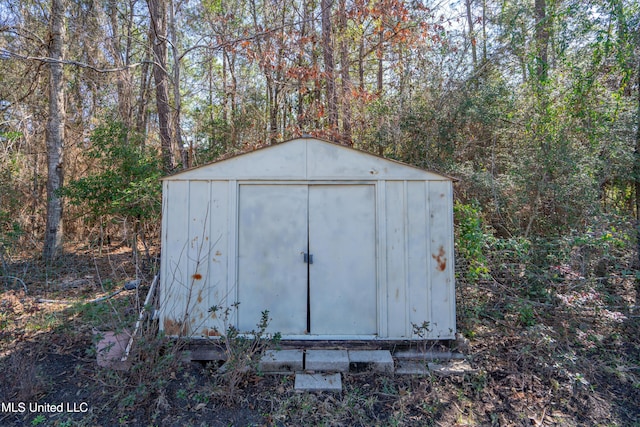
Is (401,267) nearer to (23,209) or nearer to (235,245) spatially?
(235,245)

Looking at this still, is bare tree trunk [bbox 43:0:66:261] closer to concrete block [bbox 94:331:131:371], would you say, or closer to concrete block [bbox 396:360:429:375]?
concrete block [bbox 94:331:131:371]

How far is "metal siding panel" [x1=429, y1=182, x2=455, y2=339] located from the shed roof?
22 centimetres

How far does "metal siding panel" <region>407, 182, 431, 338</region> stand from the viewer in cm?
394

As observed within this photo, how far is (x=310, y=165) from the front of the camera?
4.05 m

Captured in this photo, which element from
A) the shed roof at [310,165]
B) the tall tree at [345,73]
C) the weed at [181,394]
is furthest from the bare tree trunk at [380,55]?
the weed at [181,394]

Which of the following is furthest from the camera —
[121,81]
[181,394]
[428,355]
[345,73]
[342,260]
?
[121,81]

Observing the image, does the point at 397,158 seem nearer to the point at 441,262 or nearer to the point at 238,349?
the point at 441,262

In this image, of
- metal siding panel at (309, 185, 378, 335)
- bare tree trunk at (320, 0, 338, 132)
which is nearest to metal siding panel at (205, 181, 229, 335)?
metal siding panel at (309, 185, 378, 335)

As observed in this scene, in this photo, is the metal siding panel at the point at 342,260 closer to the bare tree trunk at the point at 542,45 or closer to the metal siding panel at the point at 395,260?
the metal siding panel at the point at 395,260

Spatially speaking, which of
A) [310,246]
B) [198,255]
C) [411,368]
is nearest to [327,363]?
[411,368]

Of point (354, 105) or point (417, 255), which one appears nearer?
point (417, 255)

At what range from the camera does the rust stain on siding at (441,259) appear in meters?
3.95

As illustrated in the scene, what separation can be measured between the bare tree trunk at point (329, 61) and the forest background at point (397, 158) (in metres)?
0.04

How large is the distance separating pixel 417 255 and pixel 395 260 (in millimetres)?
246
